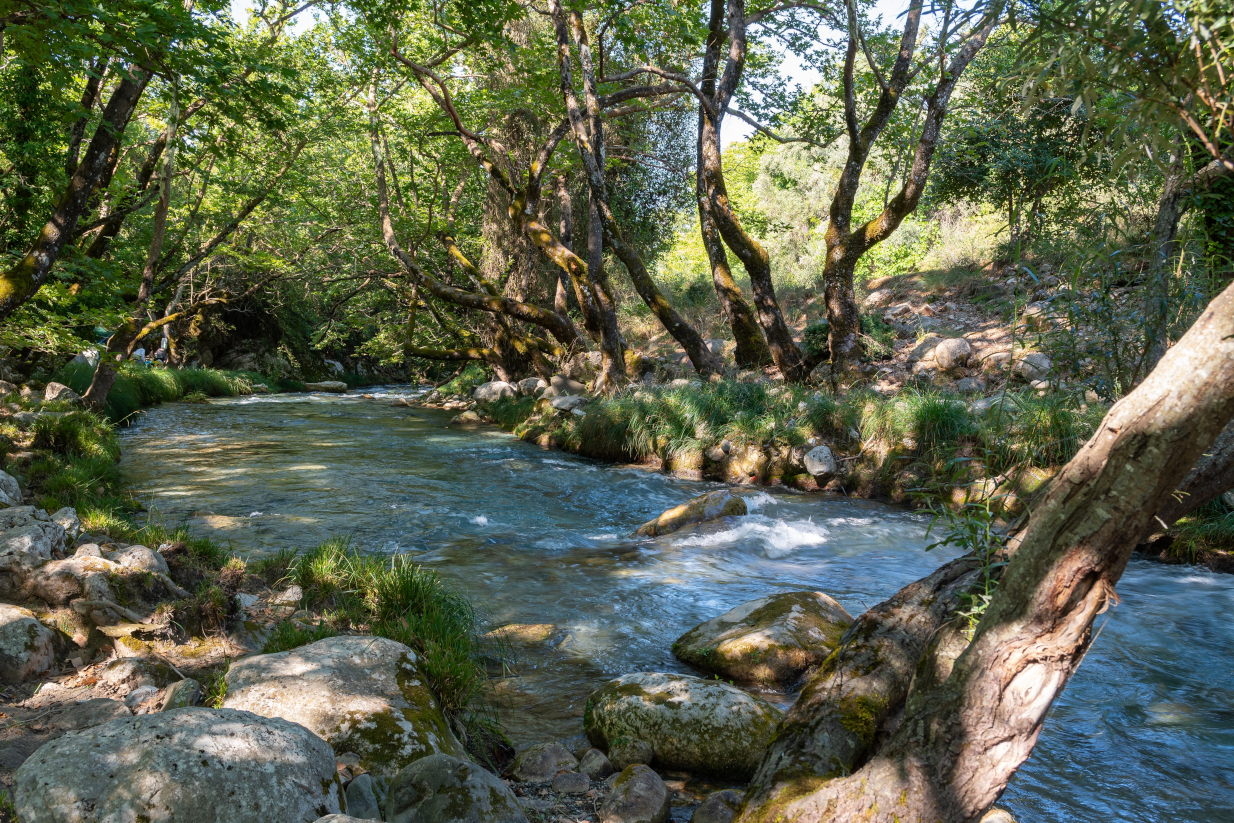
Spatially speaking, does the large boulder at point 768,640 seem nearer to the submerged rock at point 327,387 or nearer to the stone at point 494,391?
the stone at point 494,391

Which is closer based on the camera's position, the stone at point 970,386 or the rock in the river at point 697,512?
the rock in the river at point 697,512

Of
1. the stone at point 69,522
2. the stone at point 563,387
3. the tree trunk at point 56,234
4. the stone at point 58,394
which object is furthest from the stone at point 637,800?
the stone at point 563,387

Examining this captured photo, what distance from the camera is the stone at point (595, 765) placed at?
10.1 ft

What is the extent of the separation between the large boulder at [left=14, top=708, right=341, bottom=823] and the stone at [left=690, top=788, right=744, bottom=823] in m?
1.33

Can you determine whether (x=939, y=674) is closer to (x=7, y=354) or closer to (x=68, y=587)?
(x=68, y=587)

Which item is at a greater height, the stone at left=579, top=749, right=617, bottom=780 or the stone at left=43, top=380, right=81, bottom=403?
the stone at left=43, top=380, right=81, bottom=403

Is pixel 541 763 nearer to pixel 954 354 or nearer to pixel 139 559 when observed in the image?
pixel 139 559

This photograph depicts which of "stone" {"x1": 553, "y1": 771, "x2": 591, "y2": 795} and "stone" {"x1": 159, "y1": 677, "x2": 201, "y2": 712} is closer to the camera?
"stone" {"x1": 159, "y1": 677, "x2": 201, "y2": 712}

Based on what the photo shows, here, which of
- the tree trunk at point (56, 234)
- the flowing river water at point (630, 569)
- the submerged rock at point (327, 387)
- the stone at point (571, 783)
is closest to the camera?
the stone at point (571, 783)

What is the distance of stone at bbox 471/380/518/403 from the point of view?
15531 mm

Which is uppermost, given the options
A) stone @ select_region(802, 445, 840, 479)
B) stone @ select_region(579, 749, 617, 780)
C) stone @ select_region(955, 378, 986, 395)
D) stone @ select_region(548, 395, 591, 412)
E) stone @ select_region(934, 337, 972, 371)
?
stone @ select_region(934, 337, 972, 371)

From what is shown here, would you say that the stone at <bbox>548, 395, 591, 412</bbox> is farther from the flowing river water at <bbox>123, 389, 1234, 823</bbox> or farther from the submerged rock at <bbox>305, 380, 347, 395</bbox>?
the submerged rock at <bbox>305, 380, 347, 395</bbox>

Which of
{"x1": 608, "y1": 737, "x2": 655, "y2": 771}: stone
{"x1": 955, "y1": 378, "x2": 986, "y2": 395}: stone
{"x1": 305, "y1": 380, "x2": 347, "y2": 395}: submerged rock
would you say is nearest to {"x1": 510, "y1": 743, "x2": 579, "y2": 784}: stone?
{"x1": 608, "y1": 737, "x2": 655, "y2": 771}: stone

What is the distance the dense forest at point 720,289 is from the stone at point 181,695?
0.57m
